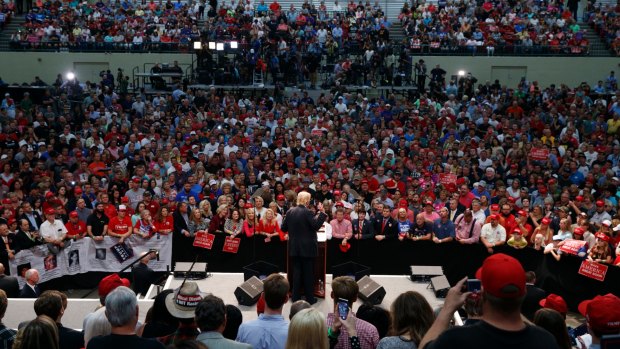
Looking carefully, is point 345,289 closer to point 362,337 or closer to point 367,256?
point 362,337

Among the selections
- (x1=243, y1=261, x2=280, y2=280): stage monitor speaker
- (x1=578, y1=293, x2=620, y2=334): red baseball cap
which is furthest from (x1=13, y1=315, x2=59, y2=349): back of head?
(x1=243, y1=261, x2=280, y2=280): stage monitor speaker

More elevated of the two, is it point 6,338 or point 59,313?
point 59,313

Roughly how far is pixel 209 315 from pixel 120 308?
2.35 ft

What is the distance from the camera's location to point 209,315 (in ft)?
16.6

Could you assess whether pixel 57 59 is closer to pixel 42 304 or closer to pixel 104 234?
pixel 104 234

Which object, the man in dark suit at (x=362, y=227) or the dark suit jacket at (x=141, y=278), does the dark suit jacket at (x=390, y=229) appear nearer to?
the man in dark suit at (x=362, y=227)

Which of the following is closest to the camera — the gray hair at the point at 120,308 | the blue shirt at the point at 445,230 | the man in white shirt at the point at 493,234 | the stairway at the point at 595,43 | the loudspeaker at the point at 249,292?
the gray hair at the point at 120,308

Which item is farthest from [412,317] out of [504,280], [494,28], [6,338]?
[494,28]

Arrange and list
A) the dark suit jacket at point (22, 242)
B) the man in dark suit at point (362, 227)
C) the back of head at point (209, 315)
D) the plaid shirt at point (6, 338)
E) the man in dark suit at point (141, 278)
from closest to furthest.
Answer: the back of head at point (209, 315) < the plaid shirt at point (6, 338) < the man in dark suit at point (141, 278) < the dark suit jacket at point (22, 242) < the man in dark suit at point (362, 227)

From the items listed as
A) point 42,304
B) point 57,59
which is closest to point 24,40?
point 57,59

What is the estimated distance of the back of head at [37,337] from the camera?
5.07 metres

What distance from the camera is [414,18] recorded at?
30906 mm

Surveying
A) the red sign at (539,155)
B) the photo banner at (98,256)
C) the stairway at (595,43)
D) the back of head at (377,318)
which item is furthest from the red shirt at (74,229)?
the stairway at (595,43)

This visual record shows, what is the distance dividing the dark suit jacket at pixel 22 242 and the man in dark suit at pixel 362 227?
535 centimetres
